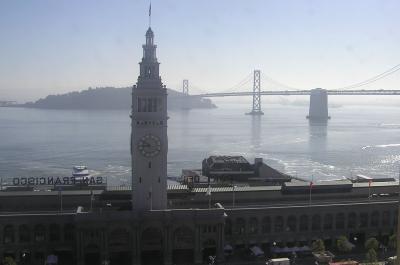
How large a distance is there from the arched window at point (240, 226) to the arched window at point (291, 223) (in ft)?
11.8

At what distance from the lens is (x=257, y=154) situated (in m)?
109

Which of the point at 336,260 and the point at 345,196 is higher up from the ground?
the point at 345,196

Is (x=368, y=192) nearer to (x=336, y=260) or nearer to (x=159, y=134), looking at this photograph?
(x=336, y=260)

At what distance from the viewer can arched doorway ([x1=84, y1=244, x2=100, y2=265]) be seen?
33.8 metres

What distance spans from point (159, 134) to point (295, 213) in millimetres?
12502

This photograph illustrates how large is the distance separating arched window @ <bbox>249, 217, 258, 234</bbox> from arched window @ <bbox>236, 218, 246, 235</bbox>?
0.51 meters

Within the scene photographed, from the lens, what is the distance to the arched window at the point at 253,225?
124ft

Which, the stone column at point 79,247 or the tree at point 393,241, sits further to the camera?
the tree at point 393,241

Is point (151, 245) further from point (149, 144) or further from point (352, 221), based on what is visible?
point (352, 221)

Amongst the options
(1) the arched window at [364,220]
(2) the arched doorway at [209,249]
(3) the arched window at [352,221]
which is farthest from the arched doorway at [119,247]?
(1) the arched window at [364,220]

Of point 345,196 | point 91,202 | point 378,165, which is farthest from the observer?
point 378,165

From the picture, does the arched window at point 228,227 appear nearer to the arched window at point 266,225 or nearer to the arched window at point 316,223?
the arched window at point 266,225

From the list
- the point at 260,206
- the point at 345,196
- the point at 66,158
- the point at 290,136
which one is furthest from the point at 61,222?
the point at 290,136

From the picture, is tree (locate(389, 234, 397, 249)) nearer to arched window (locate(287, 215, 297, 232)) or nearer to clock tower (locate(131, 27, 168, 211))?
arched window (locate(287, 215, 297, 232))
